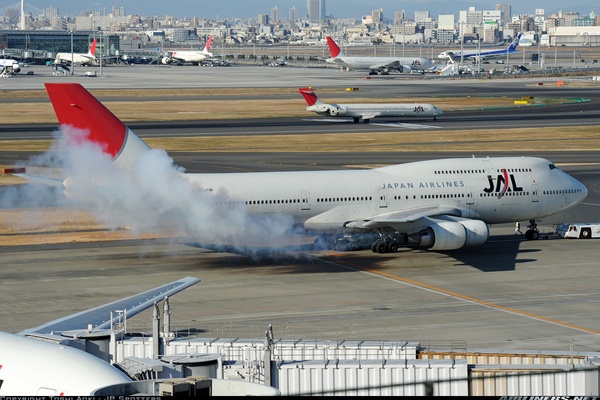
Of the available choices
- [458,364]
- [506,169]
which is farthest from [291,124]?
[458,364]

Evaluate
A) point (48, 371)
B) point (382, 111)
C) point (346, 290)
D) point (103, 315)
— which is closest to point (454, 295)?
point (346, 290)

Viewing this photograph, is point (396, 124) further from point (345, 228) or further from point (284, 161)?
point (345, 228)

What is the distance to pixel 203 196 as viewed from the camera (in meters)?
58.9

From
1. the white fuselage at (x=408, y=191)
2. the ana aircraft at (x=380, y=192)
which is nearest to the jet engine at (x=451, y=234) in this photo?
the ana aircraft at (x=380, y=192)

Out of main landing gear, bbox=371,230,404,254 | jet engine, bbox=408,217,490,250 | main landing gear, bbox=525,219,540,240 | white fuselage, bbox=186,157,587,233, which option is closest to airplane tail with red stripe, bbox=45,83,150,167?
white fuselage, bbox=186,157,587,233

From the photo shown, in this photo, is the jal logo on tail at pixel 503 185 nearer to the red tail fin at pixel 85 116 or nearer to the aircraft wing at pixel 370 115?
the red tail fin at pixel 85 116

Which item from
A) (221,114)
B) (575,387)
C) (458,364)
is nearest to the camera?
(575,387)

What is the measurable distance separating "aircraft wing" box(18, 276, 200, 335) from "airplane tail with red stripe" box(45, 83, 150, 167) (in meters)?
17.3

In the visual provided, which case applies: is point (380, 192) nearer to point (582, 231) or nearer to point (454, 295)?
point (454, 295)

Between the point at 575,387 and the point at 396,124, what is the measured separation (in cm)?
11388

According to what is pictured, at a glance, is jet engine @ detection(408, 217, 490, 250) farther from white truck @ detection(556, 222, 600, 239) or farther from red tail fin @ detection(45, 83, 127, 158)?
red tail fin @ detection(45, 83, 127, 158)

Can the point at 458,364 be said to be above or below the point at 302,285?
above

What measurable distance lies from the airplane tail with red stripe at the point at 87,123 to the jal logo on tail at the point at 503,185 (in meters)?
22.8

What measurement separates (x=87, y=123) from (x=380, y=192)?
1835 cm
